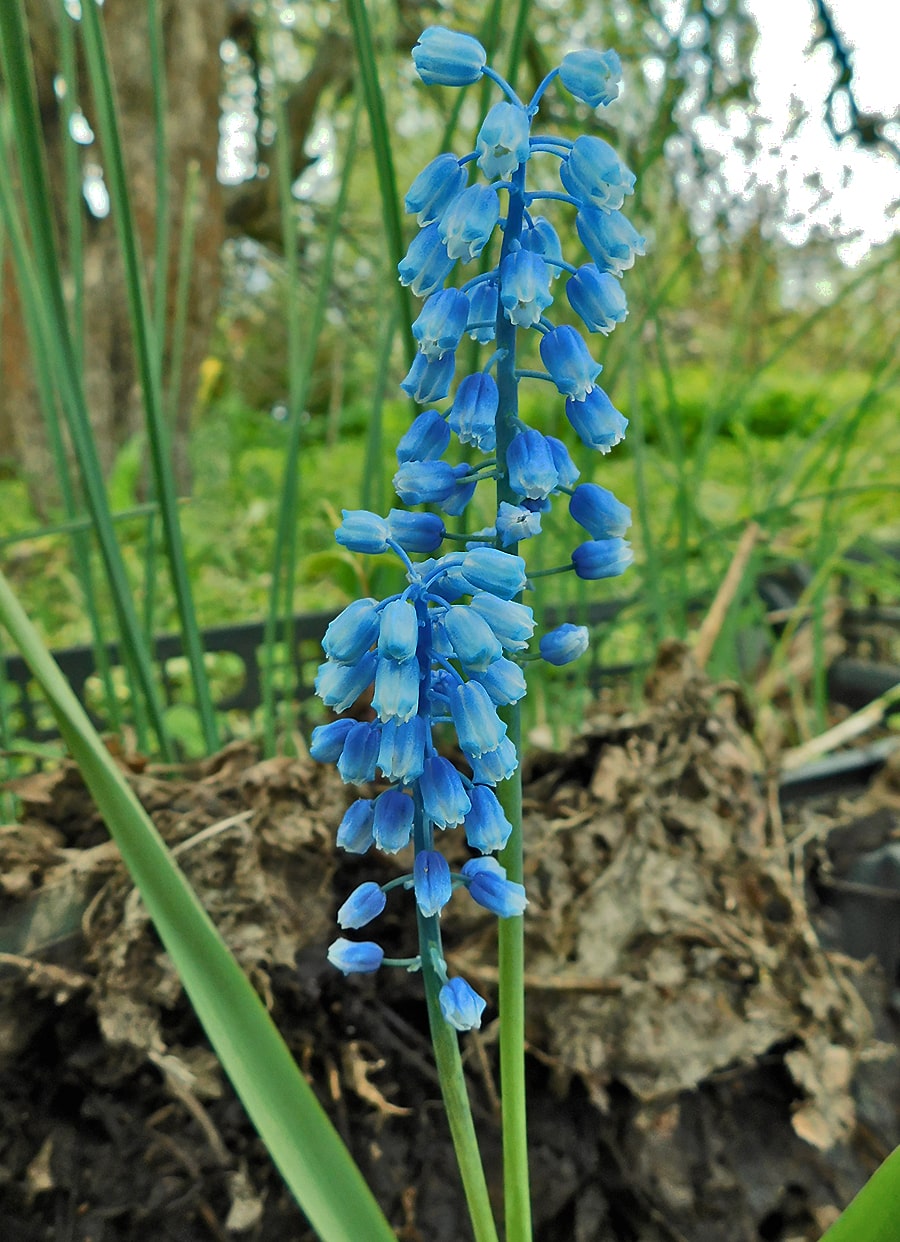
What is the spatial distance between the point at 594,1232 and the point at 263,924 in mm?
348

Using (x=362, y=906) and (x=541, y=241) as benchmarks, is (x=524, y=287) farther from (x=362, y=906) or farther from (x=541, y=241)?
(x=362, y=906)

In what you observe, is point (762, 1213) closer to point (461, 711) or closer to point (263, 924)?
point (263, 924)

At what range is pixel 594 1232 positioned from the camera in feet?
2.41

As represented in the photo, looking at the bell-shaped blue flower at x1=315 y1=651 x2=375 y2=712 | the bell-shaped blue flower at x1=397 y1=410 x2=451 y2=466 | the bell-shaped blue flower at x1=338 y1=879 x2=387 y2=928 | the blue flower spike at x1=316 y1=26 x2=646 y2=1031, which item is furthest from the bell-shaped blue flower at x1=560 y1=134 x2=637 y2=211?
the bell-shaped blue flower at x1=338 y1=879 x2=387 y2=928

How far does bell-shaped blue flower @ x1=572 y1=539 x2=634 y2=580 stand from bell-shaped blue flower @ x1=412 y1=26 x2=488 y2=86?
0.20 metres

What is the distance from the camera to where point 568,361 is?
0.42 metres

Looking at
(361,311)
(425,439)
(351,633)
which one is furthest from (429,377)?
(361,311)

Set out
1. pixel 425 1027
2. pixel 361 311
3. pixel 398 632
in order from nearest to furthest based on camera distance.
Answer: pixel 398 632, pixel 425 1027, pixel 361 311

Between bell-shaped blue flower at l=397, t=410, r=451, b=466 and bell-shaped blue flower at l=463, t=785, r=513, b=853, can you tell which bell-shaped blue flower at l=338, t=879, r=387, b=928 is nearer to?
bell-shaped blue flower at l=463, t=785, r=513, b=853

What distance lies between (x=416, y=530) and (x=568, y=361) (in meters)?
0.10

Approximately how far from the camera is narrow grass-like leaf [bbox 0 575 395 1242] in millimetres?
428

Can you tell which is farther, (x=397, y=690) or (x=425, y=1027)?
(x=425, y=1027)

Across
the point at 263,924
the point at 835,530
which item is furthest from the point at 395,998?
the point at 835,530

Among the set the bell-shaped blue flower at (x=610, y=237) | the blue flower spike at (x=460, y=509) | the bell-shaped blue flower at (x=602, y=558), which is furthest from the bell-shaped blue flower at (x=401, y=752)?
the bell-shaped blue flower at (x=610, y=237)
